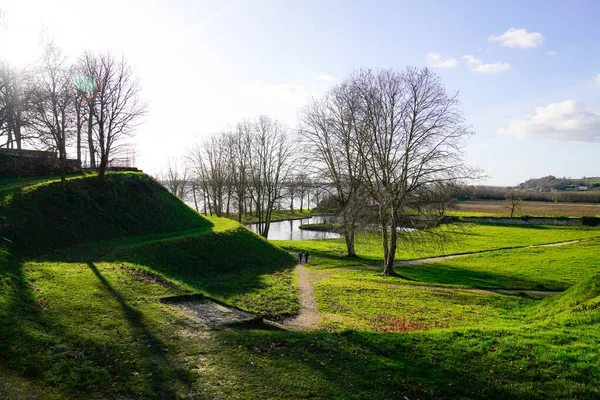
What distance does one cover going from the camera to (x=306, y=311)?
1594 cm

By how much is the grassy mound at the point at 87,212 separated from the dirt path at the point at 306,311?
40.5 ft

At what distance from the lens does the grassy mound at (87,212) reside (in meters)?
18.8

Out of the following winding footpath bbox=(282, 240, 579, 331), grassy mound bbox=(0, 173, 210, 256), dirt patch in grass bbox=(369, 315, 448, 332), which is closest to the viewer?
dirt patch in grass bbox=(369, 315, 448, 332)

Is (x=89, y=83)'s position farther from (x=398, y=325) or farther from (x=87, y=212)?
(x=398, y=325)

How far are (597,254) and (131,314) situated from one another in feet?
124

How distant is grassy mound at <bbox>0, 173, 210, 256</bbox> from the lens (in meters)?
18.8

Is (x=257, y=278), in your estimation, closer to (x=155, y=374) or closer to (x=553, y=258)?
(x=155, y=374)

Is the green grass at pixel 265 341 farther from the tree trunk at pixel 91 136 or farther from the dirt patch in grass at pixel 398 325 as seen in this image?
the tree trunk at pixel 91 136

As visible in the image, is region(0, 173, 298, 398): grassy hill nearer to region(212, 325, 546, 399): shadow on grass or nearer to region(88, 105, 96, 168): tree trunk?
region(212, 325, 546, 399): shadow on grass

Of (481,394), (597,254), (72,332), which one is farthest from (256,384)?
(597,254)

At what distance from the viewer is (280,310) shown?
1553 cm

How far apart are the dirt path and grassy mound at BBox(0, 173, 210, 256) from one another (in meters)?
12.4

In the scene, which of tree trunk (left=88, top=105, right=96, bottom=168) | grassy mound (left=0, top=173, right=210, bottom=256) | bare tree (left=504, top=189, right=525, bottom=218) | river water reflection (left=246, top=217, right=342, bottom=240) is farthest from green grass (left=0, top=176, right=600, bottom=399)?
bare tree (left=504, top=189, right=525, bottom=218)

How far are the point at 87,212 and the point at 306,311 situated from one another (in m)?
17.0
